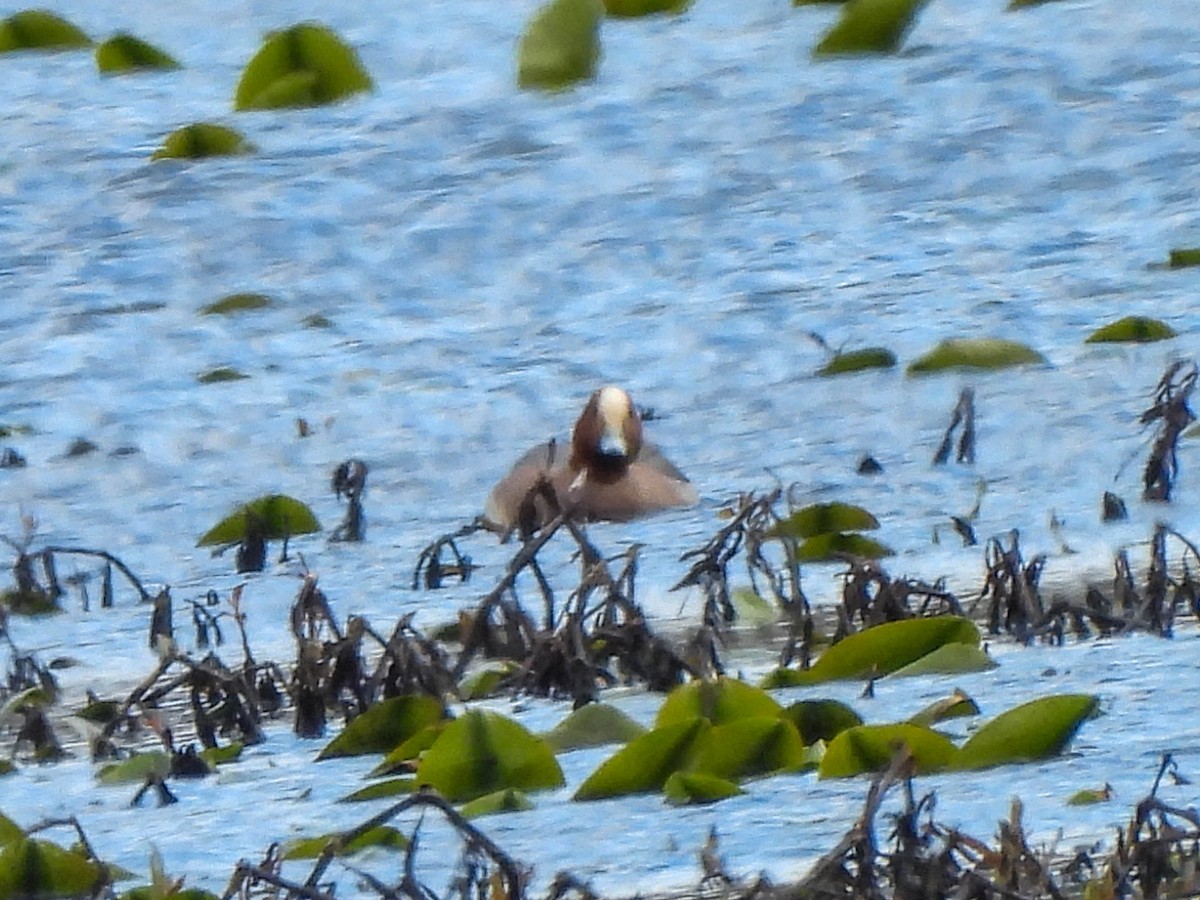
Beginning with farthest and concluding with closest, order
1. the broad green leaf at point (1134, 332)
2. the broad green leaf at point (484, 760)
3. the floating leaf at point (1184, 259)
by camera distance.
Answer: the floating leaf at point (1184, 259) → the broad green leaf at point (1134, 332) → the broad green leaf at point (484, 760)

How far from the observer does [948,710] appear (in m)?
4.48

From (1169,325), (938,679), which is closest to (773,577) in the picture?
(938,679)

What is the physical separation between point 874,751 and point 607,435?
3.85 metres

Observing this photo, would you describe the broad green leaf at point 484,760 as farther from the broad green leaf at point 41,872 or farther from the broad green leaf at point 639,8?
the broad green leaf at point 639,8

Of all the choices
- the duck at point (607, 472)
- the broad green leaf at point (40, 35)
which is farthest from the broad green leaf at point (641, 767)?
the broad green leaf at point (40, 35)

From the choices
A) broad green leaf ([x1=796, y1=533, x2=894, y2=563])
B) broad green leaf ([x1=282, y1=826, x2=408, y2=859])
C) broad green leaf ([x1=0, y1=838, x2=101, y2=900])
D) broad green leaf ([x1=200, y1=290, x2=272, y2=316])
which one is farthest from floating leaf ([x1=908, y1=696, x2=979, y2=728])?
broad green leaf ([x1=200, y1=290, x2=272, y2=316])

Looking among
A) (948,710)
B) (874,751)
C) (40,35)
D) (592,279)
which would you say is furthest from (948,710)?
(40,35)

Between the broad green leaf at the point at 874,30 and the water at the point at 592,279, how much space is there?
0.09 m

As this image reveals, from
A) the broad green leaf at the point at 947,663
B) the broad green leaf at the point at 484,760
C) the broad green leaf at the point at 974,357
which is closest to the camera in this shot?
the broad green leaf at the point at 484,760

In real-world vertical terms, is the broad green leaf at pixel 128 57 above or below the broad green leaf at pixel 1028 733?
above

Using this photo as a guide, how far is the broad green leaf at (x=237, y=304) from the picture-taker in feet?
31.2

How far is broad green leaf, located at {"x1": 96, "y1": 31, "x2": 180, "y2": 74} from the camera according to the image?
11.6m

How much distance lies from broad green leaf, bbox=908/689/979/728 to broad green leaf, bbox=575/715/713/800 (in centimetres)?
43

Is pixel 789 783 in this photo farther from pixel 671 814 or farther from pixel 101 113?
pixel 101 113
